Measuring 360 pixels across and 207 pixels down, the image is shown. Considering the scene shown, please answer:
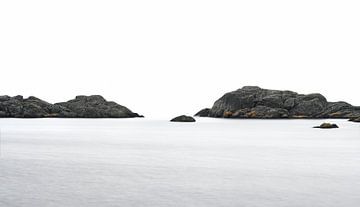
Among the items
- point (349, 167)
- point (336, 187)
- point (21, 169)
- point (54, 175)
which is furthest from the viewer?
point (349, 167)

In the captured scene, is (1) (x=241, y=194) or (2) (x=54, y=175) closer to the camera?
(1) (x=241, y=194)

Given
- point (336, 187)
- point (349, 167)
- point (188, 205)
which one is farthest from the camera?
point (349, 167)

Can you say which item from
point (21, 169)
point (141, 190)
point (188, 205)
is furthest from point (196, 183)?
point (21, 169)

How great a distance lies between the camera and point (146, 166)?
112 ft

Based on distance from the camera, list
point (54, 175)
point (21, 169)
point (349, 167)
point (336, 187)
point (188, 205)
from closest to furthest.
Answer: point (188, 205) → point (336, 187) → point (54, 175) → point (21, 169) → point (349, 167)

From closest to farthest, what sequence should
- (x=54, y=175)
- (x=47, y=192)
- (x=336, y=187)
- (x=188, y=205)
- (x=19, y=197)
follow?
1. (x=188, y=205)
2. (x=19, y=197)
3. (x=47, y=192)
4. (x=336, y=187)
5. (x=54, y=175)

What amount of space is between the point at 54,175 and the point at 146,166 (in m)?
7.80

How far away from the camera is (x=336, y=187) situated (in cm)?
2353

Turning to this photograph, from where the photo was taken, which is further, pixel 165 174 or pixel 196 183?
pixel 165 174

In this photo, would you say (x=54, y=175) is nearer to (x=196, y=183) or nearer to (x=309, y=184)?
(x=196, y=183)

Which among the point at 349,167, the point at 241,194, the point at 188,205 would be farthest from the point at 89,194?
the point at 349,167

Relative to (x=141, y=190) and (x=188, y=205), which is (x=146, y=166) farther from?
(x=188, y=205)

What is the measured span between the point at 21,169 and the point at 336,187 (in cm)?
2057

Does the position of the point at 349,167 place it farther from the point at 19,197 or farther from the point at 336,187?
the point at 19,197
